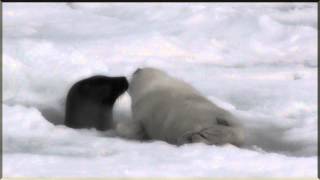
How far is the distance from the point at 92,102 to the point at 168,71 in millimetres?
1756

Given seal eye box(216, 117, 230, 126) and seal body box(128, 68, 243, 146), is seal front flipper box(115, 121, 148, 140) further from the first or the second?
seal eye box(216, 117, 230, 126)

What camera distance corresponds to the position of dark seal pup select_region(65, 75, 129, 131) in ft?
18.0

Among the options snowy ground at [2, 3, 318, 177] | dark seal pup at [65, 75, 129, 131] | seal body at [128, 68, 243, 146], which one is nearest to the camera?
snowy ground at [2, 3, 318, 177]

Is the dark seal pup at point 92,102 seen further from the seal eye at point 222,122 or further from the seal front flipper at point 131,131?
the seal eye at point 222,122

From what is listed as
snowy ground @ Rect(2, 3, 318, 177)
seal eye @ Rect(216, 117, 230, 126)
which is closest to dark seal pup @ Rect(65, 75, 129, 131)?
snowy ground @ Rect(2, 3, 318, 177)

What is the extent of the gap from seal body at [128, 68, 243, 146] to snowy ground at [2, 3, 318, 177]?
0.14 meters

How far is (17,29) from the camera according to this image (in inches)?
338

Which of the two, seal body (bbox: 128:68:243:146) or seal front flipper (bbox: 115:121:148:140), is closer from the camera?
seal body (bbox: 128:68:243:146)

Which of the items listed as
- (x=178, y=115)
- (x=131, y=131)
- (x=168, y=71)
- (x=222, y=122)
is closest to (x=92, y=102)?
(x=131, y=131)

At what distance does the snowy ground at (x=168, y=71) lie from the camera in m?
4.31

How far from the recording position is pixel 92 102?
219 inches

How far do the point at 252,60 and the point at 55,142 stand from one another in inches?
137

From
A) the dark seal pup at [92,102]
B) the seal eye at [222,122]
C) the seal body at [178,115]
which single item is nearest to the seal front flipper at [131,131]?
the seal body at [178,115]

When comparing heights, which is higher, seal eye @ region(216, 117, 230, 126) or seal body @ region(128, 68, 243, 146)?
seal eye @ region(216, 117, 230, 126)
